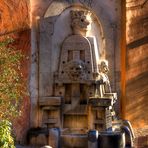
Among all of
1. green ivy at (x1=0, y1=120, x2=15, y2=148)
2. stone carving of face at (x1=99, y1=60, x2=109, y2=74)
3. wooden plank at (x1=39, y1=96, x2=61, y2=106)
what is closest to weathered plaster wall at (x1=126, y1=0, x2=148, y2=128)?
stone carving of face at (x1=99, y1=60, x2=109, y2=74)

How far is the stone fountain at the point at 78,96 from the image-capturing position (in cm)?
1192

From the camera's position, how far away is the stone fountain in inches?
469

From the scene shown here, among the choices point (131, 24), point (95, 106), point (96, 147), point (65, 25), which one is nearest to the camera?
point (96, 147)

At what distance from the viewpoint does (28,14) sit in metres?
11.9

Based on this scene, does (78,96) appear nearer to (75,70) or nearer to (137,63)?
(75,70)

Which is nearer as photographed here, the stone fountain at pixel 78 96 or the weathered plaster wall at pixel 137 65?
the stone fountain at pixel 78 96

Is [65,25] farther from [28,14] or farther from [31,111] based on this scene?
[31,111]

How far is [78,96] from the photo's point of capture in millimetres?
12523

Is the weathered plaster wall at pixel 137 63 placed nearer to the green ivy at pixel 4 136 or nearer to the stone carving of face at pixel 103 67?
the stone carving of face at pixel 103 67

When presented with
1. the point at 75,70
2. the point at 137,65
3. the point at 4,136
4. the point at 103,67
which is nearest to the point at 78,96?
the point at 75,70

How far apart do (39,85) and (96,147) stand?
2.57 m

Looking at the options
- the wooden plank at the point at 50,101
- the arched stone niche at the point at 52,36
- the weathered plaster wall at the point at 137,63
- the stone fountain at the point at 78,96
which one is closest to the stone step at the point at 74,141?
the stone fountain at the point at 78,96

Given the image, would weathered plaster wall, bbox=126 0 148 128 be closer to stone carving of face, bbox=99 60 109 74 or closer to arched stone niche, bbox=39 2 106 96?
stone carving of face, bbox=99 60 109 74

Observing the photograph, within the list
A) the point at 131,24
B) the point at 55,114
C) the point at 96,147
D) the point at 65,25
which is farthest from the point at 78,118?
the point at 131,24
